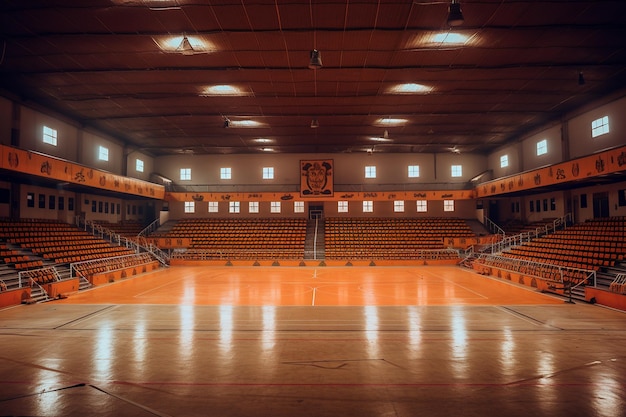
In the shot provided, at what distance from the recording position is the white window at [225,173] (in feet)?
106

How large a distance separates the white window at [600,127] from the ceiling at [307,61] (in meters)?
1.26

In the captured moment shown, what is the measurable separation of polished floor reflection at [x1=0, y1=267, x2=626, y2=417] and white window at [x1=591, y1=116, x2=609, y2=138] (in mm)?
12388

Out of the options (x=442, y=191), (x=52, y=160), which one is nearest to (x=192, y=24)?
(x=52, y=160)

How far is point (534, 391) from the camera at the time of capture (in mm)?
5164

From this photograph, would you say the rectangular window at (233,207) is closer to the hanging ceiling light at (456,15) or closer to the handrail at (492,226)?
the handrail at (492,226)

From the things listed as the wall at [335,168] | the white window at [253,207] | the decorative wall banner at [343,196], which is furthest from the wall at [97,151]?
the white window at [253,207]

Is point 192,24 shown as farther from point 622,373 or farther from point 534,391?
point 622,373

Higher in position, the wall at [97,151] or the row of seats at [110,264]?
the wall at [97,151]

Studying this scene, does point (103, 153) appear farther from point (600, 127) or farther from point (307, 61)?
point (600, 127)

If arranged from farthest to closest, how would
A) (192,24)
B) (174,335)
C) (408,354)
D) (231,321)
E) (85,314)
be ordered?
(192,24), (85,314), (231,321), (174,335), (408,354)

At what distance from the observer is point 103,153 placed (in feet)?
81.9

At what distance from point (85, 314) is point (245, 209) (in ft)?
74.0

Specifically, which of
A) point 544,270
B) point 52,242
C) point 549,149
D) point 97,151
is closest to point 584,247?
point 544,270

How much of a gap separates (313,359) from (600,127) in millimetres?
20799
